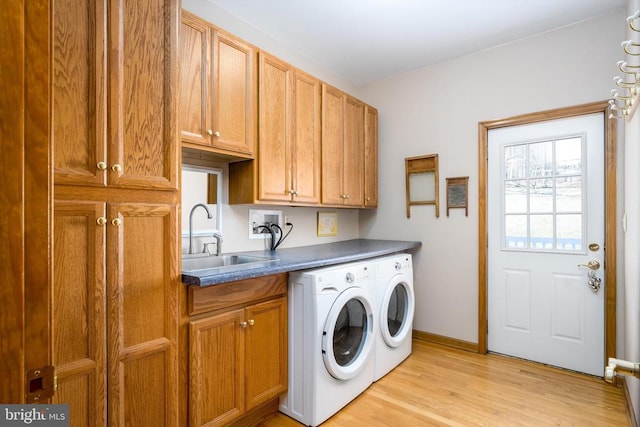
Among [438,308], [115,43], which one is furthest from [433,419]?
[115,43]

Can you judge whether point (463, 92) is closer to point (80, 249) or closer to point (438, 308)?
point (438, 308)

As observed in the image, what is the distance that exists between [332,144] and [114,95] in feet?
5.84

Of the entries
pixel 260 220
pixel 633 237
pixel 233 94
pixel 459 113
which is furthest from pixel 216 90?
pixel 633 237

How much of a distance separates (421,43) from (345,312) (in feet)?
7.55

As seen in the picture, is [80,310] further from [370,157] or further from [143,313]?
[370,157]

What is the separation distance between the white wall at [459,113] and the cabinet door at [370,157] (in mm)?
117

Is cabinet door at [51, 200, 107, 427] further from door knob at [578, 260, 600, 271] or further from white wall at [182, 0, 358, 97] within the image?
door knob at [578, 260, 600, 271]

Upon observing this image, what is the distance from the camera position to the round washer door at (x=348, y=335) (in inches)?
73.8

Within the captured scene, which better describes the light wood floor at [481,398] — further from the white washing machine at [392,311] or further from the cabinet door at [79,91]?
the cabinet door at [79,91]

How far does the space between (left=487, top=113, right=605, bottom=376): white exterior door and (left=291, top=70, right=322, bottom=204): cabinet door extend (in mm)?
1561

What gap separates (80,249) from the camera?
1.18 meters

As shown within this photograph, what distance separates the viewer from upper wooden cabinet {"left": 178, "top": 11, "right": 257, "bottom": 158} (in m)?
1.72

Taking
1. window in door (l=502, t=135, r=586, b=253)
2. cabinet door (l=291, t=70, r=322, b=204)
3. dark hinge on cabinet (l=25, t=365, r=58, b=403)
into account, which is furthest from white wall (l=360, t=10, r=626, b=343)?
dark hinge on cabinet (l=25, t=365, r=58, b=403)

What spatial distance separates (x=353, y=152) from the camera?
A: 304 cm
